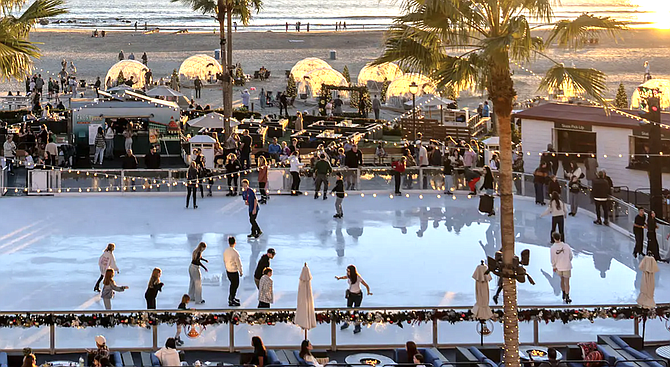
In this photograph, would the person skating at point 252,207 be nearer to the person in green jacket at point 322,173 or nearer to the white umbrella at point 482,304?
the person in green jacket at point 322,173

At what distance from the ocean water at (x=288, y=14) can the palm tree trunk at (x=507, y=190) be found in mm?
94623

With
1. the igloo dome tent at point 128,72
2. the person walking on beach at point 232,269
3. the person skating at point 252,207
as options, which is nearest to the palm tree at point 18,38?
the person walking on beach at point 232,269

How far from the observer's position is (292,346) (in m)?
16.7

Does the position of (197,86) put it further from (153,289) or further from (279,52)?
(153,289)

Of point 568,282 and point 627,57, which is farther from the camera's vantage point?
point 627,57

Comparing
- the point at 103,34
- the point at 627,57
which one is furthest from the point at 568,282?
the point at 103,34

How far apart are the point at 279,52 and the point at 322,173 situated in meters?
57.8

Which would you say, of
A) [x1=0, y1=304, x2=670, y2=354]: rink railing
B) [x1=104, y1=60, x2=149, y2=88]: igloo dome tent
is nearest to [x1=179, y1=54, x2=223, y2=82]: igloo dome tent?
[x1=104, y1=60, x2=149, y2=88]: igloo dome tent

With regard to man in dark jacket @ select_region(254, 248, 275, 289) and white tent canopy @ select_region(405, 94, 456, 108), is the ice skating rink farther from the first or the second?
white tent canopy @ select_region(405, 94, 456, 108)

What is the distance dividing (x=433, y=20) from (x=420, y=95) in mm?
37998

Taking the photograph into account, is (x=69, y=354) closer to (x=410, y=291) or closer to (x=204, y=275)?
(x=204, y=275)

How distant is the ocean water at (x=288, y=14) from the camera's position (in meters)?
118

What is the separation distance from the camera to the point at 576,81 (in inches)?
535

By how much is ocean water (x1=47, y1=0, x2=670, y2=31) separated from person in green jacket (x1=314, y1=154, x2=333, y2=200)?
3245 inches
